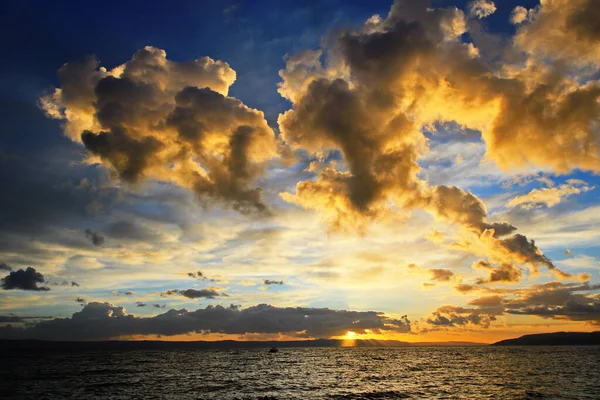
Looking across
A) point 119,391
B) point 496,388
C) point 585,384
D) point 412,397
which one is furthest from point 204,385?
point 585,384

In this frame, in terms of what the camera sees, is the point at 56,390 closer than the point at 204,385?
Yes

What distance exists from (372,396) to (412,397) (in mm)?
6848

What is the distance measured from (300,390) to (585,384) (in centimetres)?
6267

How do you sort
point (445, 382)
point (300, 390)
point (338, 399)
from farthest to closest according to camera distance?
point (445, 382) < point (300, 390) < point (338, 399)

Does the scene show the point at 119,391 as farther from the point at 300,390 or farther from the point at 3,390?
the point at 300,390

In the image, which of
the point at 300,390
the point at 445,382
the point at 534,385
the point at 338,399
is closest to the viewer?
the point at 338,399

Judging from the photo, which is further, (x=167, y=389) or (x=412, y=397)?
(x=167, y=389)

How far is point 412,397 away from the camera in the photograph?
2547 inches

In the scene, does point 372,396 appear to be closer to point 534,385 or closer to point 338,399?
point 338,399

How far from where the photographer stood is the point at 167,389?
77.8 m

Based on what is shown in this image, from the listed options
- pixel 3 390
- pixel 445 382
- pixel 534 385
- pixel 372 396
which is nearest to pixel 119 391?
pixel 3 390

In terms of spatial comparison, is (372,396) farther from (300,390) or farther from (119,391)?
(119,391)

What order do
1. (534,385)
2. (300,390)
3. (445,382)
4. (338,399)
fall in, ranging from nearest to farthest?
(338,399), (300,390), (534,385), (445,382)

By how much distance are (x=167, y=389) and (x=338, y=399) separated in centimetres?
3777
